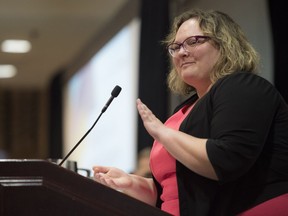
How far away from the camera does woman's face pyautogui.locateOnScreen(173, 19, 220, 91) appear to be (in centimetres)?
180

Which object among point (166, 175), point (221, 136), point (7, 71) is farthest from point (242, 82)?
point (7, 71)

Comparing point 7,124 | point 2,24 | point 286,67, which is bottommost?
point 7,124

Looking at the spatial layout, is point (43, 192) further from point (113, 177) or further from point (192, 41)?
point (192, 41)

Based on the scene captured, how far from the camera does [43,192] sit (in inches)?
53.7

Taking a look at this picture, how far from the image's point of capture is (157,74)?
521cm

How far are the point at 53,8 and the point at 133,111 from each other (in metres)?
1.75

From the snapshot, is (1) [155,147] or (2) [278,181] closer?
(2) [278,181]

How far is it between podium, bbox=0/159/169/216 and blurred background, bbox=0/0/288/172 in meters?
2.48

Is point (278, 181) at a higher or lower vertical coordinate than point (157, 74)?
lower

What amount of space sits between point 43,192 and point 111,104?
17.0 ft

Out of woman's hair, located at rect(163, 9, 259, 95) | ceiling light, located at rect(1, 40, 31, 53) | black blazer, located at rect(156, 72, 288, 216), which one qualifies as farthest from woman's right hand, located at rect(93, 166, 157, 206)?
ceiling light, located at rect(1, 40, 31, 53)

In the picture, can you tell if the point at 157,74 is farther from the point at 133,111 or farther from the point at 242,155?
the point at 242,155

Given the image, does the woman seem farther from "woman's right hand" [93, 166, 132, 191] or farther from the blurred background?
the blurred background

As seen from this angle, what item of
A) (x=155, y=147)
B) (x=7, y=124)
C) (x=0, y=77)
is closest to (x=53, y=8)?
(x=0, y=77)
